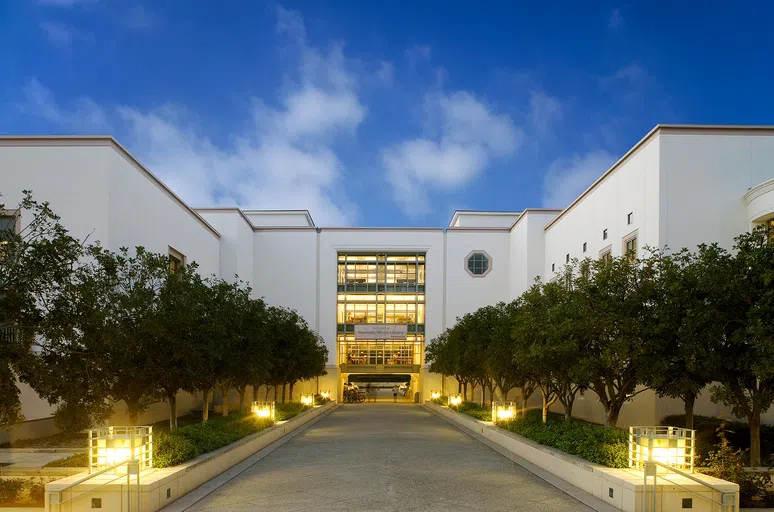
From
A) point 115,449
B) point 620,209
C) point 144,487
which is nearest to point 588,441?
point 144,487

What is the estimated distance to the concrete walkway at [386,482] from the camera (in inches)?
427

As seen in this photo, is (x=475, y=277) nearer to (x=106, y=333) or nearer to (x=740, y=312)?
(x=740, y=312)

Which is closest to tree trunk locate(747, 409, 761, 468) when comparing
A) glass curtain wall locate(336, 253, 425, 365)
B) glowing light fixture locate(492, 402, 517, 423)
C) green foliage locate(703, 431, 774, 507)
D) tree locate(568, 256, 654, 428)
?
tree locate(568, 256, 654, 428)

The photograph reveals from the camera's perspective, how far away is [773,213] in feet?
76.6

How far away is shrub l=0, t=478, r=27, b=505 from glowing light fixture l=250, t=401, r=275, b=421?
12351 millimetres

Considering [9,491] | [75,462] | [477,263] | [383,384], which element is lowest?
[383,384]

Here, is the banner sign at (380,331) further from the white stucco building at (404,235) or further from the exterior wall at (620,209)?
the exterior wall at (620,209)

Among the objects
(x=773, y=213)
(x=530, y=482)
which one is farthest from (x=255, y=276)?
(x=530, y=482)

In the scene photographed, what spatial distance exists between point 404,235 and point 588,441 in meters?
43.3

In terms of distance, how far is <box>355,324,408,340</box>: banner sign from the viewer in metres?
55.4

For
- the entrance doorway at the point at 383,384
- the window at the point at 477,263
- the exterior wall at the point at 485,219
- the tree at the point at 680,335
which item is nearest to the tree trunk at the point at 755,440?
the tree at the point at 680,335

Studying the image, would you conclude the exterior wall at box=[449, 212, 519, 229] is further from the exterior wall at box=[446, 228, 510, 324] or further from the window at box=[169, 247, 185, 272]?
the window at box=[169, 247, 185, 272]

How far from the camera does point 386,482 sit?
1295cm

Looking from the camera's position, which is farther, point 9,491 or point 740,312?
point 740,312
